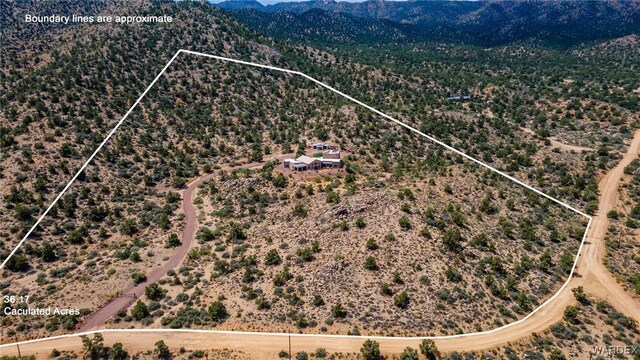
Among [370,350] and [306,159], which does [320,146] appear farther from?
[370,350]

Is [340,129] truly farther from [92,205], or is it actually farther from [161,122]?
[92,205]

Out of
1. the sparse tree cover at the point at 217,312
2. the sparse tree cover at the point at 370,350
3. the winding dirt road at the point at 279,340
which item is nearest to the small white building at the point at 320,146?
the sparse tree cover at the point at 217,312

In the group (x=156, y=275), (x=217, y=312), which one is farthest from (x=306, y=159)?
(x=217, y=312)

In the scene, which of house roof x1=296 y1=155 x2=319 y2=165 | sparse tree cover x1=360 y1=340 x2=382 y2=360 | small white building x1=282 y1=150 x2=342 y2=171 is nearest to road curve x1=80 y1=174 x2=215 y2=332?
small white building x1=282 y1=150 x2=342 y2=171

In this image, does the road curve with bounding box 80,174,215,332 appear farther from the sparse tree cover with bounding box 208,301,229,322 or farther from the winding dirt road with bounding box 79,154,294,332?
the sparse tree cover with bounding box 208,301,229,322

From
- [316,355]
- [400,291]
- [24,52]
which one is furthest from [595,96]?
[24,52]

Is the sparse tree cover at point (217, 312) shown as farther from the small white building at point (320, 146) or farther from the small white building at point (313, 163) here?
the small white building at point (320, 146)

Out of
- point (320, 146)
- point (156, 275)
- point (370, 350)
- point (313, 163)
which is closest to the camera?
point (370, 350)

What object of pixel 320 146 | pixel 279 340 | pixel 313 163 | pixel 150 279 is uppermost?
pixel 320 146
